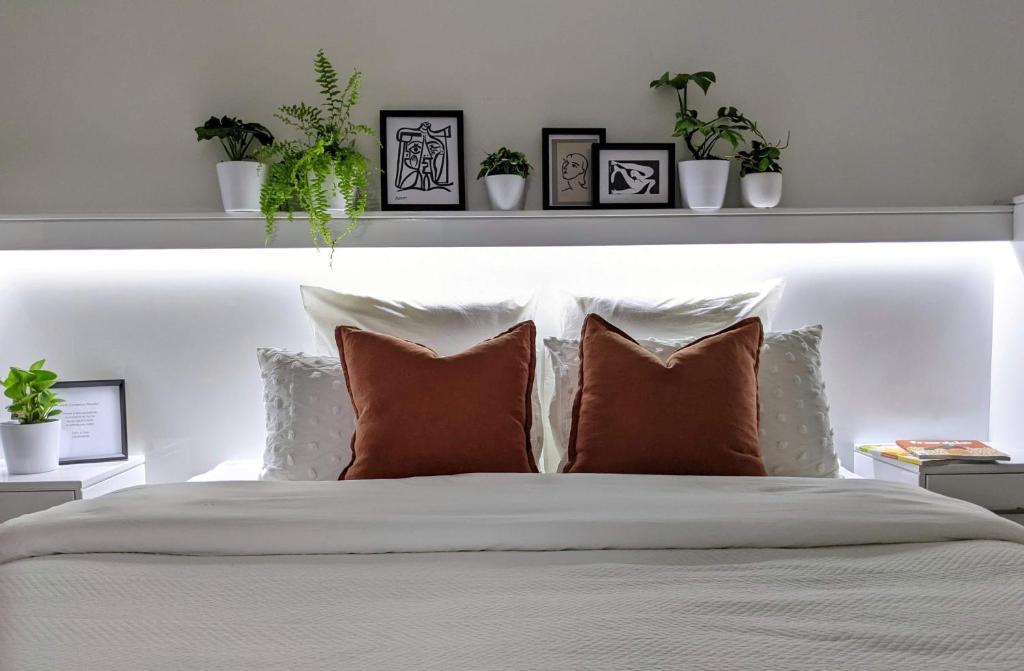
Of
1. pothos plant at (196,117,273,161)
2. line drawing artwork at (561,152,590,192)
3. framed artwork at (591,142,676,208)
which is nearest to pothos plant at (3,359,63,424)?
pothos plant at (196,117,273,161)

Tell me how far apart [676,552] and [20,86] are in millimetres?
2455

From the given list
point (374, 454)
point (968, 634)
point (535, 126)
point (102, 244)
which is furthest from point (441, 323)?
point (968, 634)

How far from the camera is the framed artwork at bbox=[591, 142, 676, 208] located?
2.50 m

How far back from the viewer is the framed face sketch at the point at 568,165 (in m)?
2.52

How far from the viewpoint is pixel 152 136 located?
248 cm

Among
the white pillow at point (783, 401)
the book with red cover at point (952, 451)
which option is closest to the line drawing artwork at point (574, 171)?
the white pillow at point (783, 401)

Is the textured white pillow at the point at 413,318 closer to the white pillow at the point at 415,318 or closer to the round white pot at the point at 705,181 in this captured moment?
the white pillow at the point at 415,318

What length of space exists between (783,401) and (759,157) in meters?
0.85

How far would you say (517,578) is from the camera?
1.21 metres

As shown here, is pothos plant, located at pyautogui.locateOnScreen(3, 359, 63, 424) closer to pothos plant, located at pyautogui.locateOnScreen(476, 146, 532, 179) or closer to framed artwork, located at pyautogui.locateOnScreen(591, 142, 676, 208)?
pothos plant, located at pyautogui.locateOnScreen(476, 146, 532, 179)

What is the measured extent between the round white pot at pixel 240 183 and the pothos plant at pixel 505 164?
695 mm

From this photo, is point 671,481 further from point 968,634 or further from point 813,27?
point 813,27

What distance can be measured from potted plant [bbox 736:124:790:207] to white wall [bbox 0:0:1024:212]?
0.15 m

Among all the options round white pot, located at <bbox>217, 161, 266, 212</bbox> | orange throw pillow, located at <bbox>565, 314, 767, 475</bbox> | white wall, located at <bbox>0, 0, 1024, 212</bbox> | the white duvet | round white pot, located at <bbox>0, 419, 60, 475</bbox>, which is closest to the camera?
the white duvet
